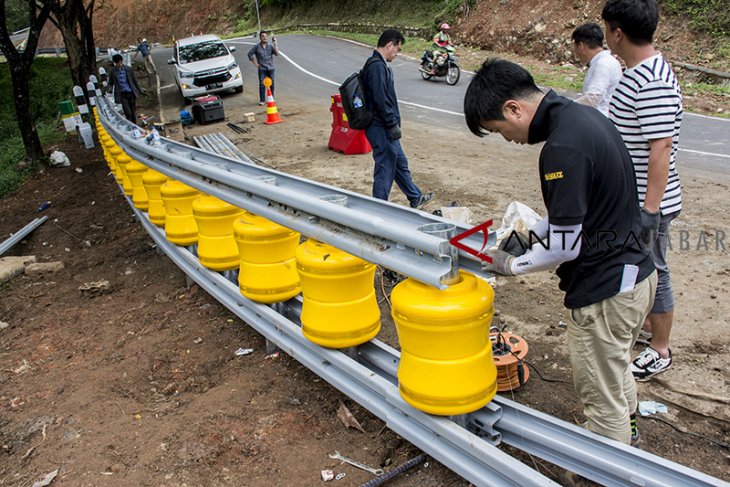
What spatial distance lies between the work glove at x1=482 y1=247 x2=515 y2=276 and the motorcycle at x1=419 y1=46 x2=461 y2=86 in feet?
46.9

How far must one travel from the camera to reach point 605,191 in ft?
7.64

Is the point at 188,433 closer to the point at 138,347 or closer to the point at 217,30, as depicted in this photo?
the point at 138,347

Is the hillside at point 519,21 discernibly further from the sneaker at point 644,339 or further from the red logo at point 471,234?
the red logo at point 471,234

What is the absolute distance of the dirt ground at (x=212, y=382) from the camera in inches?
123

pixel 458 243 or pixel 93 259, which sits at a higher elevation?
pixel 458 243

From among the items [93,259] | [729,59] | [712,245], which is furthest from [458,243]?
[729,59]

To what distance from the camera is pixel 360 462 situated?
10.1ft

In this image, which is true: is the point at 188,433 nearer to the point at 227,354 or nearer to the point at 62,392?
the point at 227,354

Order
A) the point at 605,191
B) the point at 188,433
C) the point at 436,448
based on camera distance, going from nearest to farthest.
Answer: the point at 605,191 < the point at 436,448 < the point at 188,433

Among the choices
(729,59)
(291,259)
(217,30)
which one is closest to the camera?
(291,259)

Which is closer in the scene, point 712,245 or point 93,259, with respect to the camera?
point 712,245

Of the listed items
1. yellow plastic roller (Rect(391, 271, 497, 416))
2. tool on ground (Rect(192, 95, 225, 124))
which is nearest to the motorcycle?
tool on ground (Rect(192, 95, 225, 124))

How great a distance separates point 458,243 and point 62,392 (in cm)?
302

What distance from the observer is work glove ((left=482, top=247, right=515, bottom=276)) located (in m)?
2.43
